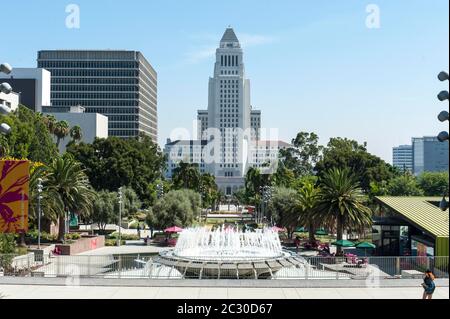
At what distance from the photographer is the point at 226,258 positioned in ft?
106

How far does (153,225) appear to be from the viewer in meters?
57.7

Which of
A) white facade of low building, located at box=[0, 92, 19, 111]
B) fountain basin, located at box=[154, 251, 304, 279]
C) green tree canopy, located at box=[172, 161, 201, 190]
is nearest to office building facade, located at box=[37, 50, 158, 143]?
white facade of low building, located at box=[0, 92, 19, 111]

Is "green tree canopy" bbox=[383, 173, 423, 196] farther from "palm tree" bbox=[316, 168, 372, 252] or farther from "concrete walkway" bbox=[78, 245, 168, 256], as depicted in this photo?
"concrete walkway" bbox=[78, 245, 168, 256]

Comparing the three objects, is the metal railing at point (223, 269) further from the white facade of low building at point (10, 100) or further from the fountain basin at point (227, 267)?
the white facade of low building at point (10, 100)

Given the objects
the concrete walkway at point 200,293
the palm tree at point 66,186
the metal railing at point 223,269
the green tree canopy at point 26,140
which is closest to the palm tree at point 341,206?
the metal railing at point 223,269

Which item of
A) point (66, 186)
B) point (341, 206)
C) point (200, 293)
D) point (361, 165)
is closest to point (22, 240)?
point (66, 186)

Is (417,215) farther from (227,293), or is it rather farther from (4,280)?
(4,280)

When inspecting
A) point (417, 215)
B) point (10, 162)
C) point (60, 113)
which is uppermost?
point (60, 113)

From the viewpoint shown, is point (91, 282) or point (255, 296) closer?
point (255, 296)

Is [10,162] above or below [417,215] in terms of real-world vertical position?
above

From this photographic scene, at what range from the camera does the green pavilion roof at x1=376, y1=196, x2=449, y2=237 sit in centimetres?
3559

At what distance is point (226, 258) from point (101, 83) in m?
151
